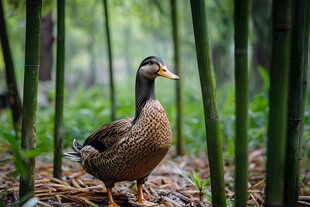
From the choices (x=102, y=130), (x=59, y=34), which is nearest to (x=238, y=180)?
(x=102, y=130)

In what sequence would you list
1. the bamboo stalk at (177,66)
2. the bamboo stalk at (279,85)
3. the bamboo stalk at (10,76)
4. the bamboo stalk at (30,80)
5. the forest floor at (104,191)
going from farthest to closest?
the bamboo stalk at (177,66) < the bamboo stalk at (10,76) < the forest floor at (104,191) < the bamboo stalk at (30,80) < the bamboo stalk at (279,85)

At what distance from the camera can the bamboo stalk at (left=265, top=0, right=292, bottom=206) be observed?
1.49m

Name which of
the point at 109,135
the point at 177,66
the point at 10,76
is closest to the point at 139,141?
the point at 109,135

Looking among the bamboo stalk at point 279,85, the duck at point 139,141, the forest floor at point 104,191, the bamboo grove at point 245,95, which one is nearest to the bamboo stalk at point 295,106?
the bamboo grove at point 245,95

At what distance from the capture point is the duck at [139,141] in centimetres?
245

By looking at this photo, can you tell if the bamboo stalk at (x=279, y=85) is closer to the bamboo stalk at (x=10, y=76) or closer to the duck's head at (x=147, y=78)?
the duck's head at (x=147, y=78)

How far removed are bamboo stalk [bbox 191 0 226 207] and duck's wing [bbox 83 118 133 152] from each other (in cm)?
84

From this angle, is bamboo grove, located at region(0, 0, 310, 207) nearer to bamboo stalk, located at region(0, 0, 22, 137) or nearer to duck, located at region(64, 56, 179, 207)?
duck, located at region(64, 56, 179, 207)

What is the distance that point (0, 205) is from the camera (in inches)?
70.9

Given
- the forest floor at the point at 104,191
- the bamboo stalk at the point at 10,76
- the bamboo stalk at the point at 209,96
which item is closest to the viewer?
the bamboo stalk at the point at 209,96

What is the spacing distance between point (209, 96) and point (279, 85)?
0.40 m

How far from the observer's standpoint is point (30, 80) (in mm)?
1999

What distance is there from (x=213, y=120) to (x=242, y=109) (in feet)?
0.86

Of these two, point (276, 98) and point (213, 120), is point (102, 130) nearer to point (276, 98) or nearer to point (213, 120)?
point (213, 120)
